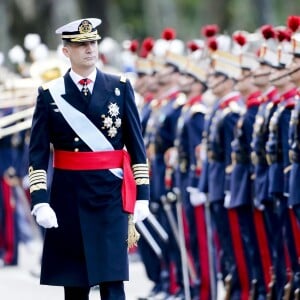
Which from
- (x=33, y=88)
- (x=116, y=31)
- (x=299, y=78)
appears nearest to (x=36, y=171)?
(x=299, y=78)

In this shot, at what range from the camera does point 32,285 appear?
64.4ft

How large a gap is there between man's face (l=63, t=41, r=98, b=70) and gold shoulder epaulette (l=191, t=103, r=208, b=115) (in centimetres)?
402

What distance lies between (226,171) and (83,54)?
334 cm

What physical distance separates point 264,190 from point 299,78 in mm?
1021

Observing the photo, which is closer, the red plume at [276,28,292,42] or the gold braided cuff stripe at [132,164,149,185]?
the gold braided cuff stripe at [132,164,149,185]

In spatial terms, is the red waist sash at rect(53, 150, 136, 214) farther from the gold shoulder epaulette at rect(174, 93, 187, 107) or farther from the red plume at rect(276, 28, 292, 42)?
the gold shoulder epaulette at rect(174, 93, 187, 107)

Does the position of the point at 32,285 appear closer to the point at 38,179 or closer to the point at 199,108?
the point at 199,108

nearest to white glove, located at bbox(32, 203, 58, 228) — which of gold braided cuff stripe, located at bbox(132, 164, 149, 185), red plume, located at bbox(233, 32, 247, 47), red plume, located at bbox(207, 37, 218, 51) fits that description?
gold braided cuff stripe, located at bbox(132, 164, 149, 185)

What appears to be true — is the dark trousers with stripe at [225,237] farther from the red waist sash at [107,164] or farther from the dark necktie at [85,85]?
the dark necktie at [85,85]

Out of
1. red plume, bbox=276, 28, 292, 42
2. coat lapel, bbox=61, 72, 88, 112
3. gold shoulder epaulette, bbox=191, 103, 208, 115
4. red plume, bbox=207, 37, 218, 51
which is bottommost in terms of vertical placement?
coat lapel, bbox=61, 72, 88, 112

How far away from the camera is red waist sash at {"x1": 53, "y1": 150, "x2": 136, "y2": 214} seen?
12703 millimetres

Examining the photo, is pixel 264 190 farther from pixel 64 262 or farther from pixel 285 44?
pixel 64 262

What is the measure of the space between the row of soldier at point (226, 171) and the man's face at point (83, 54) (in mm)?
1870

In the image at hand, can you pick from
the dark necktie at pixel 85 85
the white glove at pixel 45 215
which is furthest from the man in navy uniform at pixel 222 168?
the white glove at pixel 45 215
